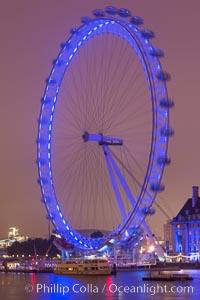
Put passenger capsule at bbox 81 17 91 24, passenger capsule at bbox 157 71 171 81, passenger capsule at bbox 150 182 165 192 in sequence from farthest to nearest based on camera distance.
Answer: passenger capsule at bbox 81 17 91 24, passenger capsule at bbox 150 182 165 192, passenger capsule at bbox 157 71 171 81

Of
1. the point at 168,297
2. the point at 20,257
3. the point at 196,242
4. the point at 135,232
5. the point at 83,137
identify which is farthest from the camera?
the point at 20,257

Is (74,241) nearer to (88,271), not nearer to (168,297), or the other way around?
(88,271)

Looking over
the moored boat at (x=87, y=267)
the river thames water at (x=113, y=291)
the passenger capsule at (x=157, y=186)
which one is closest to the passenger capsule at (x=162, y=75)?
the passenger capsule at (x=157, y=186)

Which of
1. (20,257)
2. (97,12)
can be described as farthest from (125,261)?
(20,257)

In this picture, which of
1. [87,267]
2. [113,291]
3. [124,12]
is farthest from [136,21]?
[87,267]

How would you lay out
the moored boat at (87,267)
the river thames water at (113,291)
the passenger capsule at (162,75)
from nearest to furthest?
the river thames water at (113,291) → the passenger capsule at (162,75) → the moored boat at (87,267)

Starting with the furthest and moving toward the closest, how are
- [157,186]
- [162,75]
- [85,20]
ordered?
[85,20], [157,186], [162,75]

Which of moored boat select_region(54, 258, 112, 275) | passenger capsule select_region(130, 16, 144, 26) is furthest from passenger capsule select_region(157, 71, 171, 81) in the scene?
moored boat select_region(54, 258, 112, 275)

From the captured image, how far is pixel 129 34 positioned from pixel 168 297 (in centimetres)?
1909

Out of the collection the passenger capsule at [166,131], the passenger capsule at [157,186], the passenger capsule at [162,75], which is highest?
the passenger capsule at [162,75]

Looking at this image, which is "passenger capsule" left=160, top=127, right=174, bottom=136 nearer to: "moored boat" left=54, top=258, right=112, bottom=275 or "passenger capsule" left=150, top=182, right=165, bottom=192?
"passenger capsule" left=150, top=182, right=165, bottom=192

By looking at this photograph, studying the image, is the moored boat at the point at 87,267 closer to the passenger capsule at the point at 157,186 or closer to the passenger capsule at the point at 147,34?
the passenger capsule at the point at 157,186

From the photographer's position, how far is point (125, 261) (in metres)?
71.1

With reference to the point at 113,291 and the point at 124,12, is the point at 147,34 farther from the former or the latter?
the point at 113,291
